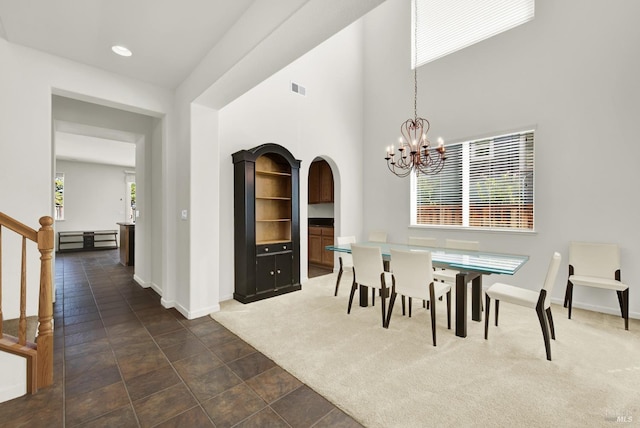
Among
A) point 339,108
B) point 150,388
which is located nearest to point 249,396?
point 150,388

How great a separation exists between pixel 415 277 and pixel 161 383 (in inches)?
91.0

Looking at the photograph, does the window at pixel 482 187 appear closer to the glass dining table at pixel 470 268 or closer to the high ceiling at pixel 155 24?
the glass dining table at pixel 470 268

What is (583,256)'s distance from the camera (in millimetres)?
3408

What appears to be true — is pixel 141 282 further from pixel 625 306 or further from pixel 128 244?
pixel 625 306

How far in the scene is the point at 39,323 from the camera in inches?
77.1

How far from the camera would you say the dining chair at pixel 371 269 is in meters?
3.03

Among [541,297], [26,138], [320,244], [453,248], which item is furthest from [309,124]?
[541,297]

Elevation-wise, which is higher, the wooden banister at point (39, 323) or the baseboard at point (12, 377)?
the wooden banister at point (39, 323)

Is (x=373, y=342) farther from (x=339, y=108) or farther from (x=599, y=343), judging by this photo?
(x=339, y=108)

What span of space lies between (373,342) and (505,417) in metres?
1.14

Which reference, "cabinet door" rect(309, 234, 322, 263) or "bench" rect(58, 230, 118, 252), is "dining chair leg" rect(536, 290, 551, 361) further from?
"bench" rect(58, 230, 118, 252)

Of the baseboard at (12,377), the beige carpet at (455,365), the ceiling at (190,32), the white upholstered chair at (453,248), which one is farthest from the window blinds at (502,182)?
the baseboard at (12,377)

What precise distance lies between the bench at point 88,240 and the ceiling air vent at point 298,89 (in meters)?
8.32

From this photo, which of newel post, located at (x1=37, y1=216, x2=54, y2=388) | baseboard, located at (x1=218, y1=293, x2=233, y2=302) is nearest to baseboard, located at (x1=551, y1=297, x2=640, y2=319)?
baseboard, located at (x1=218, y1=293, x2=233, y2=302)
